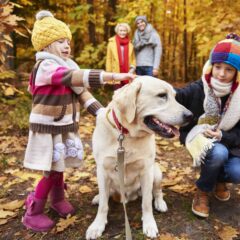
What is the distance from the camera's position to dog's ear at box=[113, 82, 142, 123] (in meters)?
2.47

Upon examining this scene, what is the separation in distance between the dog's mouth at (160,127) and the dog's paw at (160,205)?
94cm

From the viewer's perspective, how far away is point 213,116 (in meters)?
3.09

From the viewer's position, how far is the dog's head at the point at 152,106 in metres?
2.50

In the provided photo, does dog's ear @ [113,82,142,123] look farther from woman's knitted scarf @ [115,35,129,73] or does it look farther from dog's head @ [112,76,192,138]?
woman's knitted scarf @ [115,35,129,73]

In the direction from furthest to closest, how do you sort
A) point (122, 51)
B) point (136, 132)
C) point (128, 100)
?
point (122, 51), point (136, 132), point (128, 100)

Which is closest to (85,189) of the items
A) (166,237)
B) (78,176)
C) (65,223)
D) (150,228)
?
(78,176)

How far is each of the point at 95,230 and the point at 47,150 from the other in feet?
2.70

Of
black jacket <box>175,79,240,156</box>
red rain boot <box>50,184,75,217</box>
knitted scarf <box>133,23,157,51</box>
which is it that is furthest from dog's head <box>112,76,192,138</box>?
knitted scarf <box>133,23,157,51</box>

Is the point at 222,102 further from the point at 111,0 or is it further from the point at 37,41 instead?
the point at 111,0

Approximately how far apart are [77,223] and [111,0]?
25.3 ft

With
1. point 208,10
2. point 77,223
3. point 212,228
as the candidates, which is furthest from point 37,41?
point 208,10

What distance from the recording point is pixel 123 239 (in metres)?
2.77

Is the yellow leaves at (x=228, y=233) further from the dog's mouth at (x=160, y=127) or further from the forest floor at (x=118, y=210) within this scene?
the dog's mouth at (x=160, y=127)

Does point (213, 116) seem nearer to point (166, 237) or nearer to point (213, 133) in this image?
point (213, 133)
